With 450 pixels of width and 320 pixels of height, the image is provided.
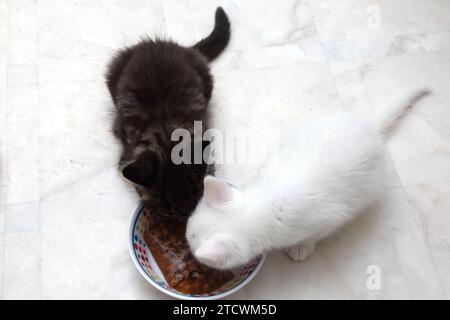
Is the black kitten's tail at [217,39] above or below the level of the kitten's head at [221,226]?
above

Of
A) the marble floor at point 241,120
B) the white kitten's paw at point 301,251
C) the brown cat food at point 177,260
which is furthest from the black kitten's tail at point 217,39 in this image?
the white kitten's paw at point 301,251

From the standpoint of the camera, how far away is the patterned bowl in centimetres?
132

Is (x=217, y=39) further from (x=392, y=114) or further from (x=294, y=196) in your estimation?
(x=294, y=196)

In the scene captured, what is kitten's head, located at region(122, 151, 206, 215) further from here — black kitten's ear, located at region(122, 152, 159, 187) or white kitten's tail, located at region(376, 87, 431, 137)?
white kitten's tail, located at region(376, 87, 431, 137)

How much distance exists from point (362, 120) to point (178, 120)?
0.65 metres

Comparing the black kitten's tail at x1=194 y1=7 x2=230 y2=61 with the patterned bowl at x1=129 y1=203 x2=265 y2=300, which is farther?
the black kitten's tail at x1=194 y1=7 x2=230 y2=61

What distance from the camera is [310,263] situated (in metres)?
1.56

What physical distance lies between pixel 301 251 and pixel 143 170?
2.14 feet

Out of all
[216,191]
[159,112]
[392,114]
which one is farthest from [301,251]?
[159,112]

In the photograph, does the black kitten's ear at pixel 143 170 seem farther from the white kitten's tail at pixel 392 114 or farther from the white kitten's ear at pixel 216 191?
the white kitten's tail at pixel 392 114

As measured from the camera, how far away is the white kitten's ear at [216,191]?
1.20 metres

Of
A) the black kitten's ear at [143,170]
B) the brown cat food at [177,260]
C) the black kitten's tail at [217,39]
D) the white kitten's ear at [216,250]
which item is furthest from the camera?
the black kitten's tail at [217,39]

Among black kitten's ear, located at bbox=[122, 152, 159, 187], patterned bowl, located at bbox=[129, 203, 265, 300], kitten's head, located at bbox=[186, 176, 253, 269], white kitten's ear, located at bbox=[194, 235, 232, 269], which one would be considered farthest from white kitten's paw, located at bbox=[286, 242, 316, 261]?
black kitten's ear, located at bbox=[122, 152, 159, 187]

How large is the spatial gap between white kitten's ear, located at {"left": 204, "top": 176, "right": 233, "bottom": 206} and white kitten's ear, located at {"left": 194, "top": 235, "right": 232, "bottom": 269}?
0.12 m
